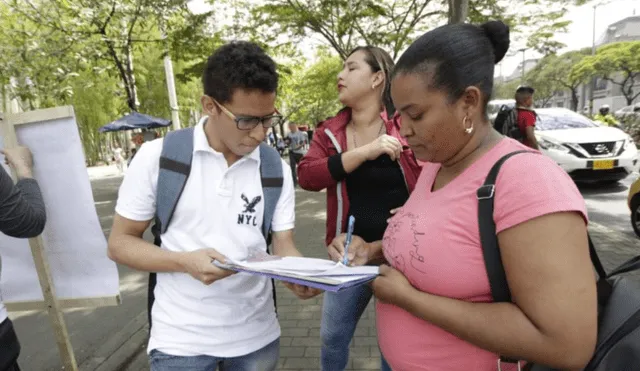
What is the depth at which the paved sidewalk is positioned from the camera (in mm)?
3213

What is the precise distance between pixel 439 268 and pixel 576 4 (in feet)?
30.2

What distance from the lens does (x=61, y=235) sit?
7.63 ft

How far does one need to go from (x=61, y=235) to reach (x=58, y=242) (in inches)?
2.3

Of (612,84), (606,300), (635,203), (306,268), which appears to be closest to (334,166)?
(306,268)

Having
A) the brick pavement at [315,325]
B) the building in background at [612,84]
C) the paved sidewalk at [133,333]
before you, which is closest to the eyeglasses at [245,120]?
the brick pavement at [315,325]

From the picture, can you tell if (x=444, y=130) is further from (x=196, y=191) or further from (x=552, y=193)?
(x=196, y=191)

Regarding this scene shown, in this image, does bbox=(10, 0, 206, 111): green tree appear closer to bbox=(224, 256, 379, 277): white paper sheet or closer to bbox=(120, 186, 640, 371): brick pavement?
bbox=(120, 186, 640, 371): brick pavement

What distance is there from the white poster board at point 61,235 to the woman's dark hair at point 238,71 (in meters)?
1.10

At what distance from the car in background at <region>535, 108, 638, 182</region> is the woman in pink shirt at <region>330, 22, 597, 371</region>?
7677mm

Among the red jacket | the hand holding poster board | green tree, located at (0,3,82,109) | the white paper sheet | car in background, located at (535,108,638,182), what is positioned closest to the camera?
the white paper sheet

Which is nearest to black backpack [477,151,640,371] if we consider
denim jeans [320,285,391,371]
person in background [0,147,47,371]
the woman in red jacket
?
the woman in red jacket

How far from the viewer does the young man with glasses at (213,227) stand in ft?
4.87

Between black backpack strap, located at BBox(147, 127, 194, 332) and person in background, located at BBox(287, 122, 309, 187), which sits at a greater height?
black backpack strap, located at BBox(147, 127, 194, 332)

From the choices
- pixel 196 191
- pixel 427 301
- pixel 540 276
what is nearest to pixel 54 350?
pixel 196 191
